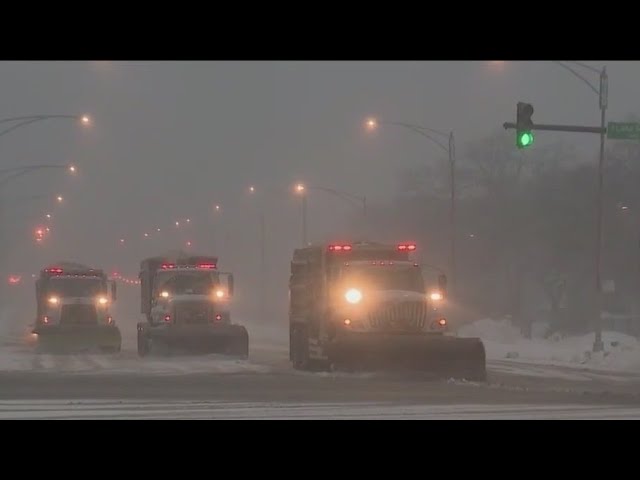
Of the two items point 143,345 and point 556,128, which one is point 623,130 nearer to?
point 556,128

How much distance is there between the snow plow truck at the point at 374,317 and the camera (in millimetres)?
25375

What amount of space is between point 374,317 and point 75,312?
532 inches

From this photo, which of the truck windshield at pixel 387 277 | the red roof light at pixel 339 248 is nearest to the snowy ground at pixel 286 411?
the truck windshield at pixel 387 277

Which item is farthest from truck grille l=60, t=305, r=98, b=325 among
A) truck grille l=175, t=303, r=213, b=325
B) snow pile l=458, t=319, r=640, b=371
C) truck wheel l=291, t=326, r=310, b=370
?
snow pile l=458, t=319, r=640, b=371

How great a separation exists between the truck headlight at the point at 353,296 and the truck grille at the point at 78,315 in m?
12.7

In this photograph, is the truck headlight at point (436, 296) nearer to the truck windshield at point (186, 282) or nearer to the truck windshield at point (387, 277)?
the truck windshield at point (387, 277)

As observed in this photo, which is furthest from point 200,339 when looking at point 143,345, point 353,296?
point 353,296

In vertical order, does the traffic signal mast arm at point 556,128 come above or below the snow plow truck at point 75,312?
above

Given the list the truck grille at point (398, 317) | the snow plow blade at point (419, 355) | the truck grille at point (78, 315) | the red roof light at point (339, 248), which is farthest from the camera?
the truck grille at point (78, 315)

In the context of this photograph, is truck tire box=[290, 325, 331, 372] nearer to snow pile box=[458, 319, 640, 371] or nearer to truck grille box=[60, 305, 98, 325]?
snow pile box=[458, 319, 640, 371]

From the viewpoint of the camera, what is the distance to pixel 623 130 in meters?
31.6

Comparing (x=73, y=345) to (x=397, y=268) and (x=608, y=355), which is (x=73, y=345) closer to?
(x=397, y=268)

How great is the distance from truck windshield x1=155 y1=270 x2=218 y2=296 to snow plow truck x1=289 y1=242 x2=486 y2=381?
550 cm
